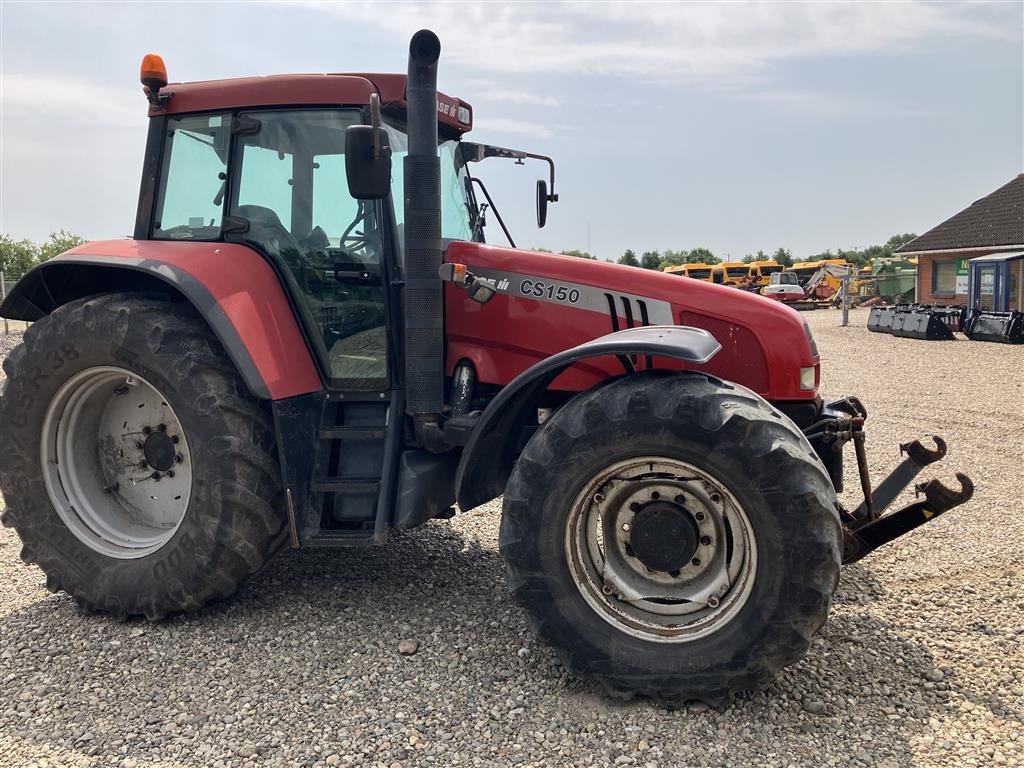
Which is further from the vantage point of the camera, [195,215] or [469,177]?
[469,177]

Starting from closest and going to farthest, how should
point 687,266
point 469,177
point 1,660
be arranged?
point 1,660 → point 469,177 → point 687,266

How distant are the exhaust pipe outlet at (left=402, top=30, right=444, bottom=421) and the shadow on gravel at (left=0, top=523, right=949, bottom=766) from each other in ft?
3.40

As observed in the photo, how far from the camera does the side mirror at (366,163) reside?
10.7 ft

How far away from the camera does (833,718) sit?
293cm

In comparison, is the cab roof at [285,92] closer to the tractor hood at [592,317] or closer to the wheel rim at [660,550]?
the tractor hood at [592,317]

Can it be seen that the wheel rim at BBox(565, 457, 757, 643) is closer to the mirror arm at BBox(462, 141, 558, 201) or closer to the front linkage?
the front linkage

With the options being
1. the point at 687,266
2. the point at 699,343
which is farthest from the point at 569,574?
the point at 687,266

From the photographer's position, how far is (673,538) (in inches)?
122

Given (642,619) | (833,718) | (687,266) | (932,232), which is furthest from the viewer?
(687,266)

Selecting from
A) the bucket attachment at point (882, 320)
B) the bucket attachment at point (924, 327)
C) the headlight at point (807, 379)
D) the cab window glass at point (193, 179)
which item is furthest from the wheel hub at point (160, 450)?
the bucket attachment at point (882, 320)

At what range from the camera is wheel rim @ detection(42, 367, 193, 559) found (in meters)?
4.01

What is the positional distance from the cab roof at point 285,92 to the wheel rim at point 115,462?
138 centimetres

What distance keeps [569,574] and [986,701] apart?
1.61 metres

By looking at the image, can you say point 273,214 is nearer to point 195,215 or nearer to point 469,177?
point 195,215
